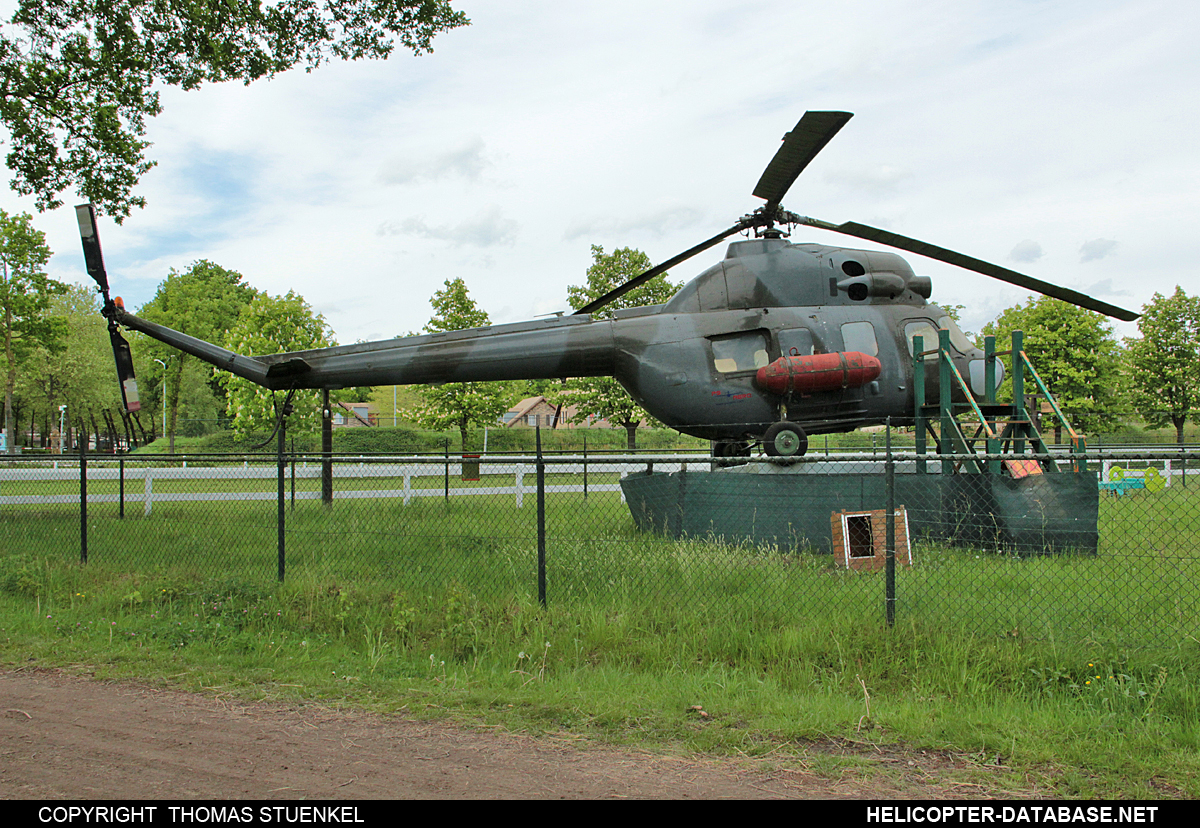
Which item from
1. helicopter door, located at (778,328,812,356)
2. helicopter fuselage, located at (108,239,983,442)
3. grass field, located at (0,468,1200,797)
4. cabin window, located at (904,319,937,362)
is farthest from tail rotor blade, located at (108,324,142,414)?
cabin window, located at (904,319,937,362)

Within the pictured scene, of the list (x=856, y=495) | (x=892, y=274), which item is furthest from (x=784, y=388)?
(x=892, y=274)

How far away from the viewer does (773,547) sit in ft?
29.2

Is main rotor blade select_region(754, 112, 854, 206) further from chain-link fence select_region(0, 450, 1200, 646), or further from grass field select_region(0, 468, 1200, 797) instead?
grass field select_region(0, 468, 1200, 797)

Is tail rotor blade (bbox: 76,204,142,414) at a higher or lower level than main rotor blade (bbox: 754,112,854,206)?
lower

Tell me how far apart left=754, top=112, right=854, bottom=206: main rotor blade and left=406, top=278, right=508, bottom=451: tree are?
22.6 metres

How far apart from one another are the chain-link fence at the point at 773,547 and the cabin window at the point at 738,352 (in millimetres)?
1335

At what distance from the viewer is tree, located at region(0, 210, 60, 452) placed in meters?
29.7

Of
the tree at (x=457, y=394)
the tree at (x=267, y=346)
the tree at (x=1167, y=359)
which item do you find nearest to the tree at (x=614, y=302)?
the tree at (x=457, y=394)

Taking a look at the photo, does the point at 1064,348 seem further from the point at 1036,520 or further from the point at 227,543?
the point at 227,543

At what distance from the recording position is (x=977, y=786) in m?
3.95

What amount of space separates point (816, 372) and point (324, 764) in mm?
7227

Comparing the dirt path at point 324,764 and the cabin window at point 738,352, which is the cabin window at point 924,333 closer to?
the cabin window at point 738,352

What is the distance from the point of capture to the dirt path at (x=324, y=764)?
3.88 m

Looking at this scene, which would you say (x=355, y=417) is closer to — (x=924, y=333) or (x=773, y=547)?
(x=924, y=333)
